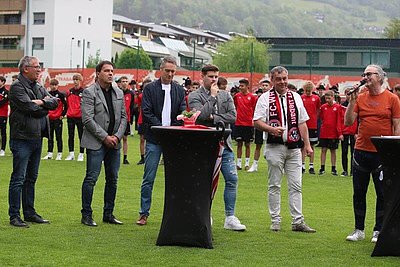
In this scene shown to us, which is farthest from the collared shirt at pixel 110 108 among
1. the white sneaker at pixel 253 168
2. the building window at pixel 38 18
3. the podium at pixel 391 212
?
the building window at pixel 38 18

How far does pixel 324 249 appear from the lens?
9828 millimetres

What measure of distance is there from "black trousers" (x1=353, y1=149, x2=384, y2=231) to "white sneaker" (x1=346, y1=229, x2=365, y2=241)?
52 mm

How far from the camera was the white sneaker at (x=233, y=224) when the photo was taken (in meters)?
11.0

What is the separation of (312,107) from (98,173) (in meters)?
10.2

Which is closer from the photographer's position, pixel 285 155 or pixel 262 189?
pixel 285 155

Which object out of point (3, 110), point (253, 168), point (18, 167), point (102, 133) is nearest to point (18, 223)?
point (18, 167)

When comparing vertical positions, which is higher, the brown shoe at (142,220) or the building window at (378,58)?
the building window at (378,58)

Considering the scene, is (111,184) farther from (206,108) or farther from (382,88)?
(382,88)

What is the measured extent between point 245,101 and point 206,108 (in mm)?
10249

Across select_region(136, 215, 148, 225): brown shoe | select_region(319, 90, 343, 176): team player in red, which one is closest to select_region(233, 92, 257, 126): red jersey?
select_region(319, 90, 343, 176): team player in red

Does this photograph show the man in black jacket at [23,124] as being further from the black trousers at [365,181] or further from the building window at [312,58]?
the building window at [312,58]

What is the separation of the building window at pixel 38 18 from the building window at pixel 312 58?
53.0 meters

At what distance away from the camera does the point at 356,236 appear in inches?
412

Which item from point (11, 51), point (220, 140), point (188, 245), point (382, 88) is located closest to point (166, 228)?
point (188, 245)
